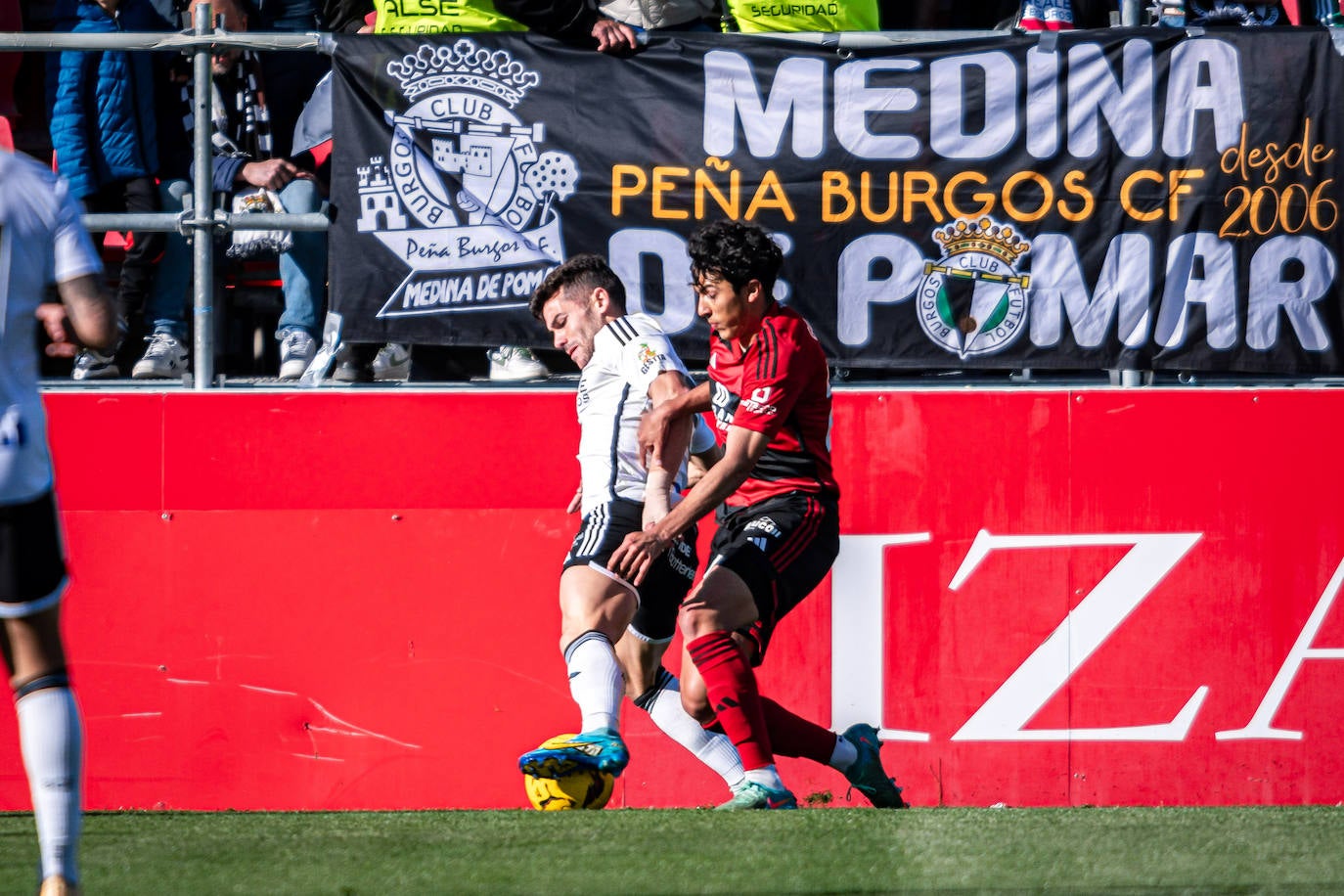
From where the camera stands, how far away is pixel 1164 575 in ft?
22.7

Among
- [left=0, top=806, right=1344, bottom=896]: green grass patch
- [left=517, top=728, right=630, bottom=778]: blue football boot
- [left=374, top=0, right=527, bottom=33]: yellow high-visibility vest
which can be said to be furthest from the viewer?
[left=374, top=0, right=527, bottom=33]: yellow high-visibility vest

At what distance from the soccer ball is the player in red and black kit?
0.44m

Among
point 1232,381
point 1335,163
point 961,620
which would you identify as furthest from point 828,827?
point 1335,163

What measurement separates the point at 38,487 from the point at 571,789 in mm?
2371

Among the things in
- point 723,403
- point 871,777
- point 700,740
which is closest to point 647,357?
point 723,403

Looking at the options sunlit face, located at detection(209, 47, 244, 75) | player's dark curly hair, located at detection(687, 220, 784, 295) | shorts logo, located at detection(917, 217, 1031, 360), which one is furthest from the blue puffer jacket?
shorts logo, located at detection(917, 217, 1031, 360)

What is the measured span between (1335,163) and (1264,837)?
10.4 ft

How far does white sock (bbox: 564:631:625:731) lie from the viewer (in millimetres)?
5695

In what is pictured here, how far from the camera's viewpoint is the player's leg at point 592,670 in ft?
18.3

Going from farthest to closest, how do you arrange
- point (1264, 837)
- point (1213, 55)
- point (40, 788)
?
point (1213, 55) → point (1264, 837) → point (40, 788)

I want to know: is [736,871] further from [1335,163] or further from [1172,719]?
[1335,163]

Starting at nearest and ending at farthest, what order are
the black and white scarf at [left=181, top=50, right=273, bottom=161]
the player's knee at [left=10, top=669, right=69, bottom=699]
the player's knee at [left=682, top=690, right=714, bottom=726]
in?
1. the player's knee at [left=10, top=669, right=69, bottom=699]
2. the player's knee at [left=682, top=690, right=714, bottom=726]
3. the black and white scarf at [left=181, top=50, right=273, bottom=161]

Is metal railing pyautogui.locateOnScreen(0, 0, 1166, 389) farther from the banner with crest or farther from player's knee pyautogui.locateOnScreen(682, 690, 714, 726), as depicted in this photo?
player's knee pyautogui.locateOnScreen(682, 690, 714, 726)

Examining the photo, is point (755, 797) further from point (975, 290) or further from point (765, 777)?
point (975, 290)
